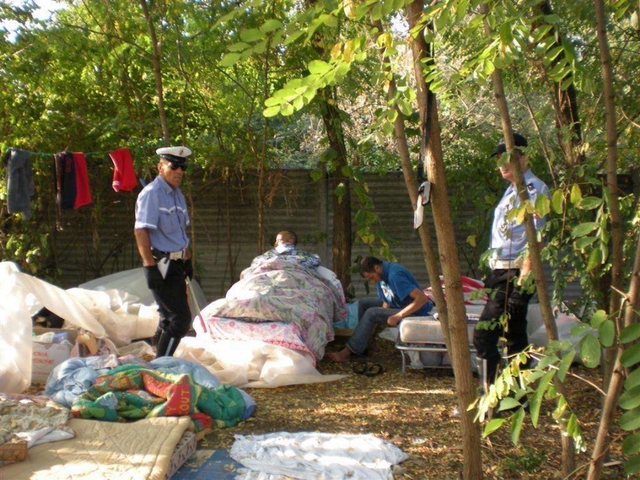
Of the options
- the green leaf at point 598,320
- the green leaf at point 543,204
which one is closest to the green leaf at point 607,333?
the green leaf at point 598,320

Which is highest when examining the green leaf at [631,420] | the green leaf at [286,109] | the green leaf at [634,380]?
the green leaf at [286,109]

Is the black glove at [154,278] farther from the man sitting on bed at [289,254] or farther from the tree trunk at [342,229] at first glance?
the tree trunk at [342,229]

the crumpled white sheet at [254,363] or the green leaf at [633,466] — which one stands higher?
the green leaf at [633,466]

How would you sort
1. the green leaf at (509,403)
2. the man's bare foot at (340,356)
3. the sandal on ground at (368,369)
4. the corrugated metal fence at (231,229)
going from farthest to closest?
the corrugated metal fence at (231,229), the man's bare foot at (340,356), the sandal on ground at (368,369), the green leaf at (509,403)

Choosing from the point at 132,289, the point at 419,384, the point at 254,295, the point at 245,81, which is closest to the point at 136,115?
the point at 245,81

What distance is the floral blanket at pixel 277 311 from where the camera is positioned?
5.99 m

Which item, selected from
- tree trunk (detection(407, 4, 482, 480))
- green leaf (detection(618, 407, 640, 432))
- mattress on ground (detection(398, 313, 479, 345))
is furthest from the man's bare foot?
green leaf (detection(618, 407, 640, 432))

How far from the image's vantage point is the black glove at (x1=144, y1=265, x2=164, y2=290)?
17.8 feet

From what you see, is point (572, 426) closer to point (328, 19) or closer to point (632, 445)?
point (632, 445)

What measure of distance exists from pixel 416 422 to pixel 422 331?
1.30 metres

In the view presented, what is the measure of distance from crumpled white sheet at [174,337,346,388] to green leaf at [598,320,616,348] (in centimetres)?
374

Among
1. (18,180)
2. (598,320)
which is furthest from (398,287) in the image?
(598,320)

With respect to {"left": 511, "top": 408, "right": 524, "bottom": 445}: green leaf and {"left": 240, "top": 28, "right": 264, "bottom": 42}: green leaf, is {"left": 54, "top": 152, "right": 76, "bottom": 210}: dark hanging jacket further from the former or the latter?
{"left": 511, "top": 408, "right": 524, "bottom": 445}: green leaf

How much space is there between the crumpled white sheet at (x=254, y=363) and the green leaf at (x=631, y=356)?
12.4 ft
